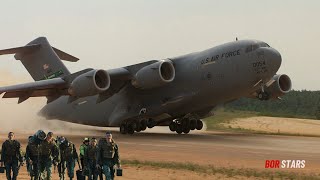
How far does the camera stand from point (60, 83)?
2861 cm

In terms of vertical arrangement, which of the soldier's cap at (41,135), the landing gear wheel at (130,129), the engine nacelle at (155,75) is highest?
the engine nacelle at (155,75)

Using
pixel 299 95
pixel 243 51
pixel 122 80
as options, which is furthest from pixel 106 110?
pixel 299 95

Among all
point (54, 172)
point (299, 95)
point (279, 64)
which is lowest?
point (54, 172)

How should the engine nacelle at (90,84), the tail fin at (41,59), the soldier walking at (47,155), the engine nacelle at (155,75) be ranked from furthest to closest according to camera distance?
the tail fin at (41,59) → the engine nacelle at (155,75) → the engine nacelle at (90,84) → the soldier walking at (47,155)

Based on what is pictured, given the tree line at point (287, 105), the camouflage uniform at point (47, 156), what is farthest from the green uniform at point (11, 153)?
the tree line at point (287, 105)

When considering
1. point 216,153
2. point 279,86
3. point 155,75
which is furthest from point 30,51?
point 216,153

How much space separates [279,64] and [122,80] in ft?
28.2

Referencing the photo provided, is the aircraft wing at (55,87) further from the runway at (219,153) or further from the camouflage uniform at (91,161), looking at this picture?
the camouflage uniform at (91,161)

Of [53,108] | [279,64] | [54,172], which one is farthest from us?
[53,108]

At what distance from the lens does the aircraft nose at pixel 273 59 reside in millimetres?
26578

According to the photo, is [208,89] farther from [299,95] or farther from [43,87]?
[299,95]

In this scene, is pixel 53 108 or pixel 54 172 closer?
pixel 54 172

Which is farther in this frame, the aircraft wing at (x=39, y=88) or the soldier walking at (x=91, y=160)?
the aircraft wing at (x=39, y=88)

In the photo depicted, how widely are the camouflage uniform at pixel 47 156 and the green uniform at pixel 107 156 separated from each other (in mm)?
989
